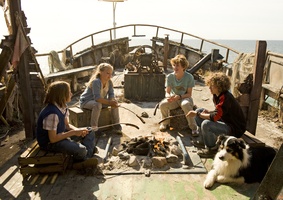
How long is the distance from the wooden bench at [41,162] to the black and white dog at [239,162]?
80.5 inches

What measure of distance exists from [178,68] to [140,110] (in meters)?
2.23

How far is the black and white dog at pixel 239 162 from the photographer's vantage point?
332 cm

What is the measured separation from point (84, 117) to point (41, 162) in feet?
6.06

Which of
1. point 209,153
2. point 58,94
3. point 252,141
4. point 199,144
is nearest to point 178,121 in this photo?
point 199,144

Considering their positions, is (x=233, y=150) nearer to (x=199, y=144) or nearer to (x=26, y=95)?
(x=199, y=144)

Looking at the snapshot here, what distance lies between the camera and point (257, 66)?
15.0 ft

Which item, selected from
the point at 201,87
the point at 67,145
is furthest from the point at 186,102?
the point at 201,87

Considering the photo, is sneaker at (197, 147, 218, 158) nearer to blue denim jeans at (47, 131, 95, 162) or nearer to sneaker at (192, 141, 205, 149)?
sneaker at (192, 141, 205, 149)

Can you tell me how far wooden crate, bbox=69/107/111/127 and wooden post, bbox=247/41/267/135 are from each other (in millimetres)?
2877

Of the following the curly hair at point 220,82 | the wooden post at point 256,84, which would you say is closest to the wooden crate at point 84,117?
the curly hair at point 220,82

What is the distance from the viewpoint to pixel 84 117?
212 inches

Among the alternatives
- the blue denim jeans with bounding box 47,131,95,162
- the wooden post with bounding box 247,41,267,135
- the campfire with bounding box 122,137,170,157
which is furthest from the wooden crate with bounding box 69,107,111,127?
the wooden post with bounding box 247,41,267,135

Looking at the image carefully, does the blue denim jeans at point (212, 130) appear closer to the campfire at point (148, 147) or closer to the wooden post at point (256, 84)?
the campfire at point (148, 147)

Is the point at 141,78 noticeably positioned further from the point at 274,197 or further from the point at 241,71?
the point at 274,197
